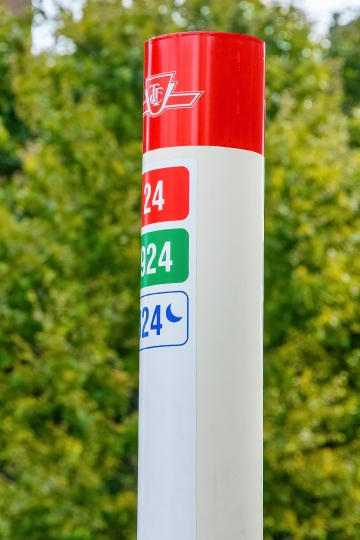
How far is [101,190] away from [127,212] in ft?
1.16

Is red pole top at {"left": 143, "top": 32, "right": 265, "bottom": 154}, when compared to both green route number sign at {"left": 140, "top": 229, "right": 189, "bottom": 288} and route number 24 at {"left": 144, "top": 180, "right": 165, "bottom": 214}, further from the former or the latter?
green route number sign at {"left": 140, "top": 229, "right": 189, "bottom": 288}

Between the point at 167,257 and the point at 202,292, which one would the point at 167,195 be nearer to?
the point at 167,257

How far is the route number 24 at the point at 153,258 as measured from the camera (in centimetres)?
335

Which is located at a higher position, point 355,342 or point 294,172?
point 294,172

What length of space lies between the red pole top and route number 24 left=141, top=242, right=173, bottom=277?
0.33 m

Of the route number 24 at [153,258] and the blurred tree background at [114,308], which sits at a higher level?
the blurred tree background at [114,308]

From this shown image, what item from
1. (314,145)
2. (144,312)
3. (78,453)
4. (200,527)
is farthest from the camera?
(314,145)

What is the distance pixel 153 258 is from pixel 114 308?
7417 millimetres

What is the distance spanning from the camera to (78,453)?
9961 millimetres

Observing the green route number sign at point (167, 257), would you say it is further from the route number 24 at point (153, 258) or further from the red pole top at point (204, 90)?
the red pole top at point (204, 90)

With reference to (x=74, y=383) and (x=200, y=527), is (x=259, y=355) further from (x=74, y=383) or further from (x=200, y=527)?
(x=74, y=383)

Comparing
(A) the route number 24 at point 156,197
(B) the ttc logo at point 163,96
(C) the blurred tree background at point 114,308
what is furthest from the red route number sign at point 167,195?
(C) the blurred tree background at point 114,308

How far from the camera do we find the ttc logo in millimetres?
3344

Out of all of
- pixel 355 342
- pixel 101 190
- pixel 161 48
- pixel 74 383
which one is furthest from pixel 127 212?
pixel 161 48
